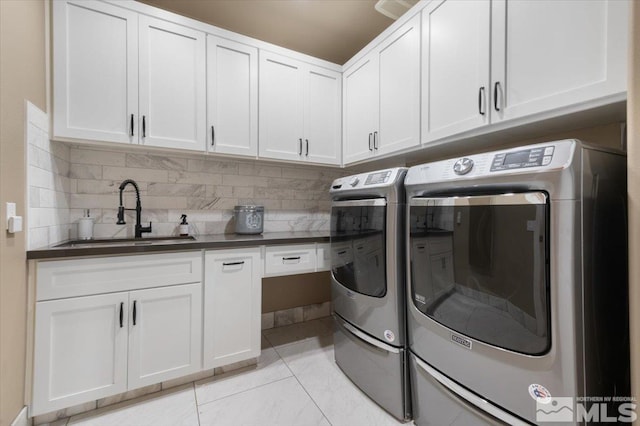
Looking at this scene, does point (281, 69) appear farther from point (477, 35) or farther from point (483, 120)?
point (483, 120)

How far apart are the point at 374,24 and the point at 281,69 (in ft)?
3.10

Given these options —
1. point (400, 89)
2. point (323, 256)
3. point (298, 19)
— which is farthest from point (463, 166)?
point (298, 19)

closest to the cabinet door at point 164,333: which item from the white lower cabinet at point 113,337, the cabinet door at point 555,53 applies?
the white lower cabinet at point 113,337

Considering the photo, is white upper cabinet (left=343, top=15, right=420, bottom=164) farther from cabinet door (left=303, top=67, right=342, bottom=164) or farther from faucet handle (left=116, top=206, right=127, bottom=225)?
faucet handle (left=116, top=206, right=127, bottom=225)

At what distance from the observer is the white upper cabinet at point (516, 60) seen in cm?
103

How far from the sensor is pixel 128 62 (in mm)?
1778

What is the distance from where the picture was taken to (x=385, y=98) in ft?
6.88

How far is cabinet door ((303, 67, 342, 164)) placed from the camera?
246 cm

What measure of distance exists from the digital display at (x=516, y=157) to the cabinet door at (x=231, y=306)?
1.55m

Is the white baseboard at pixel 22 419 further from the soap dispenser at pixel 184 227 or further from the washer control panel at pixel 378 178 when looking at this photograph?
the washer control panel at pixel 378 178

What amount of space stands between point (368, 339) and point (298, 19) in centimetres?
258

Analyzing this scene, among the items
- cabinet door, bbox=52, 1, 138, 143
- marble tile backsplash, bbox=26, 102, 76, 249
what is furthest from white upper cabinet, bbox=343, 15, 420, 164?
marble tile backsplash, bbox=26, 102, 76, 249

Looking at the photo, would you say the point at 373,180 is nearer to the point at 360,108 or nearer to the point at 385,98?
the point at 385,98

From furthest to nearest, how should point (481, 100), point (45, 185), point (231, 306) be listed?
point (231, 306) < point (45, 185) < point (481, 100)
